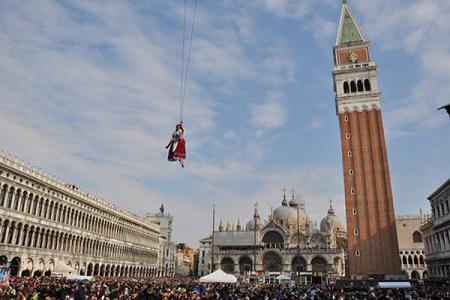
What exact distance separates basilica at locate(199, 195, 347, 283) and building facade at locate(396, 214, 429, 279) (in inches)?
458

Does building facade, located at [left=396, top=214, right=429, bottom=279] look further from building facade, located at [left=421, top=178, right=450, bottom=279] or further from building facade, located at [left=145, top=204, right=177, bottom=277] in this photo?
building facade, located at [left=145, top=204, right=177, bottom=277]

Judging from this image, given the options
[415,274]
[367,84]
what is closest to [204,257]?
[415,274]

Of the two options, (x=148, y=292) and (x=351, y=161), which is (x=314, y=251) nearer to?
(x=351, y=161)

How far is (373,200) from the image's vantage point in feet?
166

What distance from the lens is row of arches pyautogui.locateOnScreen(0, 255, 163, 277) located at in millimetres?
36531

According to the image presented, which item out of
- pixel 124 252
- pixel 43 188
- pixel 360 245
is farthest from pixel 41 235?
pixel 360 245

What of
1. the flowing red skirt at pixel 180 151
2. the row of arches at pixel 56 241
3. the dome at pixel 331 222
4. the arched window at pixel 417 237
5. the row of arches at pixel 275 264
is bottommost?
the row of arches at pixel 275 264

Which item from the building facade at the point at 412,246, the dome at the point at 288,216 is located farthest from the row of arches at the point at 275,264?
the building facade at the point at 412,246

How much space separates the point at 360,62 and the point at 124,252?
162 ft

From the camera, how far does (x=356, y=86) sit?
57500 mm

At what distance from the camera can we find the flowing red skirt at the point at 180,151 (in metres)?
18.3

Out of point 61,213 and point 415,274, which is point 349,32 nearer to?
point 415,274

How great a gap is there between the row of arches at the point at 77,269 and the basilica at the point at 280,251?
14498 mm

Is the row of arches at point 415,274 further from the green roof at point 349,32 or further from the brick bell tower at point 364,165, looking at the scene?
the green roof at point 349,32
